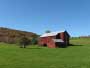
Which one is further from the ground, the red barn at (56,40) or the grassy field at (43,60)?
the red barn at (56,40)

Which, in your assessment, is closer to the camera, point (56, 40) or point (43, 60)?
point (43, 60)

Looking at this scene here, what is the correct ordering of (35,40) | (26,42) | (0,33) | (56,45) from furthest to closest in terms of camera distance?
(0,33) → (35,40) → (56,45) → (26,42)

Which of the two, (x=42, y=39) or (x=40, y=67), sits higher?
(x=42, y=39)

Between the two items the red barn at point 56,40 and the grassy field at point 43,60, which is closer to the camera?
the grassy field at point 43,60

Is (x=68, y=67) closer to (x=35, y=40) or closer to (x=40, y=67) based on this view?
(x=40, y=67)

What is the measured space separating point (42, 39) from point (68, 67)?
263 ft

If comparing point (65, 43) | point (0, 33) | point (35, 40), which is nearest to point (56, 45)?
point (65, 43)

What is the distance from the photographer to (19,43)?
82500 mm

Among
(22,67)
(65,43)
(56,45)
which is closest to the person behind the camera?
(22,67)

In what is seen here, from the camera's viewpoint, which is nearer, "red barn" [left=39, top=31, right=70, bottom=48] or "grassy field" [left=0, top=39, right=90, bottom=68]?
"grassy field" [left=0, top=39, right=90, bottom=68]

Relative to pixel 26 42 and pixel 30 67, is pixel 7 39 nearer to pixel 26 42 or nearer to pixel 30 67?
pixel 26 42

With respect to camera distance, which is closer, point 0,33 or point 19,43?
point 19,43

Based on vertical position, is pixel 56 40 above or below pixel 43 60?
above

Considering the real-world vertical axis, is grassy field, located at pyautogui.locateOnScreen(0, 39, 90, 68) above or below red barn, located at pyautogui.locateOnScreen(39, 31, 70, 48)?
below
